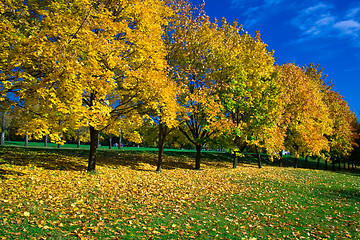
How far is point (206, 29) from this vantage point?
18.5 meters

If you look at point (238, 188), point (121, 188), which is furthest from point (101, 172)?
point (238, 188)

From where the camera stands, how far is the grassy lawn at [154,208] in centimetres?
642

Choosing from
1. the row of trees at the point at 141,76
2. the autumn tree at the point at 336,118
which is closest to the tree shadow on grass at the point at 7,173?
the row of trees at the point at 141,76

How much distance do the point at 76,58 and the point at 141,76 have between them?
3.81 meters

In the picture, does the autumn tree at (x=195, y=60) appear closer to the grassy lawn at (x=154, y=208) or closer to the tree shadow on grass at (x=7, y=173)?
the grassy lawn at (x=154, y=208)

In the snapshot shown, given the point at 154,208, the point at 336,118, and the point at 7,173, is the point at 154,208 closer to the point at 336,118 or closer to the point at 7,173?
the point at 7,173

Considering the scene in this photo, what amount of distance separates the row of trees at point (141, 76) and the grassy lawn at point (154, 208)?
235cm

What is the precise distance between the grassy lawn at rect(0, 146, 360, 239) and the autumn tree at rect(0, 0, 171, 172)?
246 centimetres

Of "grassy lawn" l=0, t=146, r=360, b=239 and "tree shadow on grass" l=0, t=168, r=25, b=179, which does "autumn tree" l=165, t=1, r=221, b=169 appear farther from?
"tree shadow on grass" l=0, t=168, r=25, b=179

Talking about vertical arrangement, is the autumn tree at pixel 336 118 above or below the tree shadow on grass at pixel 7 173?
above

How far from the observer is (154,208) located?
847cm

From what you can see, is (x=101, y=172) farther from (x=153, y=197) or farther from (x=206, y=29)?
(x=206, y=29)

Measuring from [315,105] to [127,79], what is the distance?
24653 millimetres

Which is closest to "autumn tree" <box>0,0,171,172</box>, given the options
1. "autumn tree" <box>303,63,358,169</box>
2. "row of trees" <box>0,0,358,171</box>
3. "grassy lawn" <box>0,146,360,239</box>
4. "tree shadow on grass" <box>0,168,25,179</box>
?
"row of trees" <box>0,0,358,171</box>
